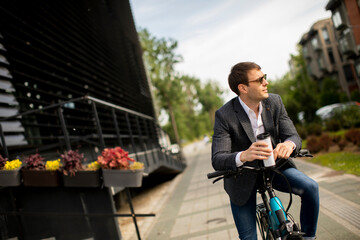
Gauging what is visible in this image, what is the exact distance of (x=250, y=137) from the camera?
250 cm

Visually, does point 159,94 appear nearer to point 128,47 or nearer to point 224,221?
point 128,47

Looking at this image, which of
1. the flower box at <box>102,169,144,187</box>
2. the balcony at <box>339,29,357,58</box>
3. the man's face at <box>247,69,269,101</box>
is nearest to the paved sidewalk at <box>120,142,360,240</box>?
the man's face at <box>247,69,269,101</box>

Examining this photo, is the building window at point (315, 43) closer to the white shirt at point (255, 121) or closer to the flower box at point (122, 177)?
the flower box at point (122, 177)

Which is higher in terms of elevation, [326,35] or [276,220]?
[326,35]

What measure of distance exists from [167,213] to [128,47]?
1269cm

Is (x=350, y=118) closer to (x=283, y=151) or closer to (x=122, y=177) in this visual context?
(x=122, y=177)

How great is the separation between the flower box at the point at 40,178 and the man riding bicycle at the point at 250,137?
2.55 metres

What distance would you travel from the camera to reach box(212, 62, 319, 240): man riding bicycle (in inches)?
94.0

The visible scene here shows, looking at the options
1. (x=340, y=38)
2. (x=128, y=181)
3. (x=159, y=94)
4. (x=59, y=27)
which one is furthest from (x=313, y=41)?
(x=128, y=181)

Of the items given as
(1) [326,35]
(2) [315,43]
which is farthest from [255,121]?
(2) [315,43]

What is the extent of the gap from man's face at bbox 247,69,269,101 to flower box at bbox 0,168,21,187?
321 centimetres

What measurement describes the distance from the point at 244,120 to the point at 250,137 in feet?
0.45

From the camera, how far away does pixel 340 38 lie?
34750 mm

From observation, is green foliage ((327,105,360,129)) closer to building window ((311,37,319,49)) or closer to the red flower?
the red flower
